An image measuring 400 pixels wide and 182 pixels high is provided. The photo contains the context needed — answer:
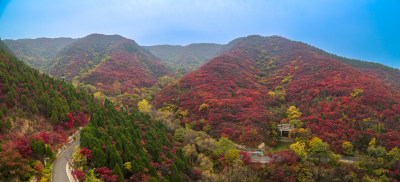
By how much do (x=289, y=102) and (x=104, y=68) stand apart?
8651 cm

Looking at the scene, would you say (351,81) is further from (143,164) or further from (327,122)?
(143,164)

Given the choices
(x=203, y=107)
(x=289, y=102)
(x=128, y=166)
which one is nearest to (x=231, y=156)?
(x=128, y=166)

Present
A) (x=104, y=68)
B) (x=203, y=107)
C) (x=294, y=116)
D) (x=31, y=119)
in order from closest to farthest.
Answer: (x=31, y=119) < (x=294, y=116) < (x=203, y=107) < (x=104, y=68)

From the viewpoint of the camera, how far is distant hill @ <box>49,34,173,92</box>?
270ft

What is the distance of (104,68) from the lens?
9619cm

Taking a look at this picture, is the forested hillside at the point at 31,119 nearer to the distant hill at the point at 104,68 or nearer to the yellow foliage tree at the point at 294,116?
the yellow foliage tree at the point at 294,116

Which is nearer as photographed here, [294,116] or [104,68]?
[294,116]

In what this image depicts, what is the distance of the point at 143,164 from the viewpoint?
22500 mm

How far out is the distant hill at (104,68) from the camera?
3241 inches

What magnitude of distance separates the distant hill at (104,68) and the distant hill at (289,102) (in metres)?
28.2

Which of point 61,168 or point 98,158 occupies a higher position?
point 98,158

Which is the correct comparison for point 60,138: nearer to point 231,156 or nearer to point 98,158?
point 98,158

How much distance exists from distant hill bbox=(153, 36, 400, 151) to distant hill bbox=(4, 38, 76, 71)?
105 m

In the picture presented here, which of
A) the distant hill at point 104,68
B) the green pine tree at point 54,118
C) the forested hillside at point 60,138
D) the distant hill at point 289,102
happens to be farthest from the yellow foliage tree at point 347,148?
the distant hill at point 104,68
